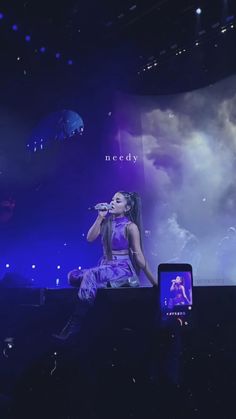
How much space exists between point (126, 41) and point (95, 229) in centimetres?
458

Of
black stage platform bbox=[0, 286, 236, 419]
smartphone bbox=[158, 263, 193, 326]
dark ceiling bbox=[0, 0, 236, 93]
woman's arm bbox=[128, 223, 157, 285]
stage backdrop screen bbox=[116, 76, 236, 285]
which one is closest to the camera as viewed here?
black stage platform bbox=[0, 286, 236, 419]

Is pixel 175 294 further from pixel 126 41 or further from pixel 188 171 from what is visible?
pixel 126 41

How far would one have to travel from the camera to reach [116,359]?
9.92ft

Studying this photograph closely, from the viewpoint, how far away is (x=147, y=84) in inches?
417

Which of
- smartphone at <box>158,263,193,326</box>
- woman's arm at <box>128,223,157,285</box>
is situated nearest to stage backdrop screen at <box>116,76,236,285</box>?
woman's arm at <box>128,223,157,285</box>

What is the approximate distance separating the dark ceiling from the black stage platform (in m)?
6.72

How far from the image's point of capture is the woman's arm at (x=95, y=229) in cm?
870

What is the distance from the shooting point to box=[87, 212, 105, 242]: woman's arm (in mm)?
8695

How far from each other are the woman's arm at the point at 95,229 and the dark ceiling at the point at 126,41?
3.74 meters

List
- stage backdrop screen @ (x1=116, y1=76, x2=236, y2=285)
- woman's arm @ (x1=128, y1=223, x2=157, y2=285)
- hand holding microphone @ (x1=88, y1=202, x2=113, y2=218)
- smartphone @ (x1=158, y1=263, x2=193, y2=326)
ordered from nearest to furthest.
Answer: smartphone @ (x1=158, y1=263, x2=193, y2=326) → woman's arm @ (x1=128, y1=223, x2=157, y2=285) → hand holding microphone @ (x1=88, y1=202, x2=113, y2=218) → stage backdrop screen @ (x1=116, y1=76, x2=236, y2=285)

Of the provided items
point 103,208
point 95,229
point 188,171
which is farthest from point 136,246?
point 188,171

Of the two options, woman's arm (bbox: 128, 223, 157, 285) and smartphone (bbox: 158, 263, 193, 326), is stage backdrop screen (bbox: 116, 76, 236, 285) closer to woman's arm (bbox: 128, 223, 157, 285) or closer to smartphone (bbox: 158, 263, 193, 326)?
woman's arm (bbox: 128, 223, 157, 285)

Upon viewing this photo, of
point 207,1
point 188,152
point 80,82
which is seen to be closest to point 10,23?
point 80,82

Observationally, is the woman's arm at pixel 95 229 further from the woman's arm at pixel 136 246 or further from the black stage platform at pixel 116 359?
the black stage platform at pixel 116 359
